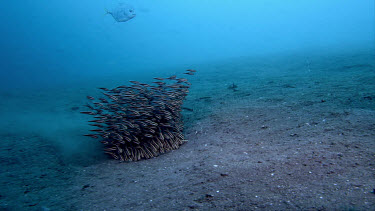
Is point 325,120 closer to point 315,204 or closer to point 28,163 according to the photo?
point 315,204

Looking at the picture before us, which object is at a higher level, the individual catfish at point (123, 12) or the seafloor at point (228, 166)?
the individual catfish at point (123, 12)

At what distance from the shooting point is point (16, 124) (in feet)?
25.5

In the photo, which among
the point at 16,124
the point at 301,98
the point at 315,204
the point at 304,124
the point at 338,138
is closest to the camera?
the point at 315,204

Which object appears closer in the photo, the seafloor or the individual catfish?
the seafloor

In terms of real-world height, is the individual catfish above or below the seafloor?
above

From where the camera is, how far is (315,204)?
92.0 inches

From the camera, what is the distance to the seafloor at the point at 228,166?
2.67 metres

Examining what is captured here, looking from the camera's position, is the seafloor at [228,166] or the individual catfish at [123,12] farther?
the individual catfish at [123,12]

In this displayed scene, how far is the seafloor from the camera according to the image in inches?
105

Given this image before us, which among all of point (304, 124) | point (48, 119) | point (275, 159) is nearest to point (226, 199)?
point (275, 159)

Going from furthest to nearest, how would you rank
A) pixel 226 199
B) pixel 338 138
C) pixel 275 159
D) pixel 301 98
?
1. pixel 301 98
2. pixel 338 138
3. pixel 275 159
4. pixel 226 199

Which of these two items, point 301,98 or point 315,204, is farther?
point 301,98

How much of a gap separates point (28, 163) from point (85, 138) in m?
1.57

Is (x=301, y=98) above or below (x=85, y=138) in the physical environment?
above
